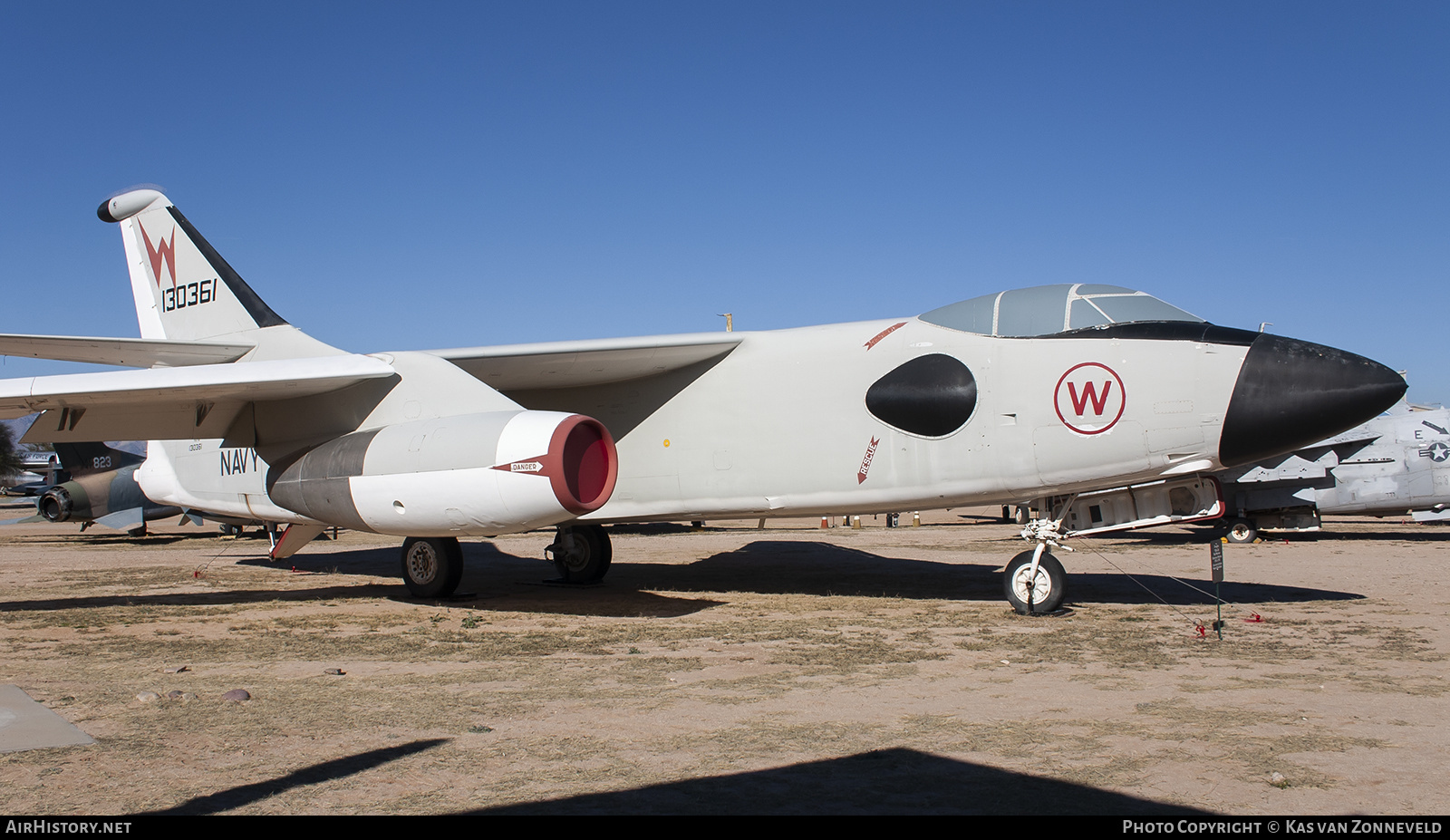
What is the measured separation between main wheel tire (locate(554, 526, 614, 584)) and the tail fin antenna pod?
15.5ft

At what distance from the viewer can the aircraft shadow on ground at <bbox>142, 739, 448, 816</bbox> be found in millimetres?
3752

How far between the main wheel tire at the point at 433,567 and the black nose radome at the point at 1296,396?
8.27m

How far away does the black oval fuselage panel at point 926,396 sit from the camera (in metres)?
8.98

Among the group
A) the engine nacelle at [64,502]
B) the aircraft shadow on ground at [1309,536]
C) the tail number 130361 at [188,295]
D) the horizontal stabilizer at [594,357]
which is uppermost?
the tail number 130361 at [188,295]

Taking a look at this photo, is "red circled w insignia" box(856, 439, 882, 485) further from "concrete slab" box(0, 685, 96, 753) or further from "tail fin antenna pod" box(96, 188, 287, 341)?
"tail fin antenna pod" box(96, 188, 287, 341)

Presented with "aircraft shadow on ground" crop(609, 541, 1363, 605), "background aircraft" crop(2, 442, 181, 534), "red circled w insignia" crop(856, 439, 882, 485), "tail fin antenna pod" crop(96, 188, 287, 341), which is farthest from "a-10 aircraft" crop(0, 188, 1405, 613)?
"background aircraft" crop(2, 442, 181, 534)

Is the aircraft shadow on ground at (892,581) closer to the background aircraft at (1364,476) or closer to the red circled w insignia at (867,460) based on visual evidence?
the red circled w insignia at (867,460)

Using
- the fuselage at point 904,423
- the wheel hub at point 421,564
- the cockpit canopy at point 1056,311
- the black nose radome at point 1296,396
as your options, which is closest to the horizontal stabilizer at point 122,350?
the wheel hub at point 421,564

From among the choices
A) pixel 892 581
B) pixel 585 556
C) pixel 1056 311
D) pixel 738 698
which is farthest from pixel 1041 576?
pixel 585 556

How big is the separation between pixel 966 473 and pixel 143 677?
274 inches

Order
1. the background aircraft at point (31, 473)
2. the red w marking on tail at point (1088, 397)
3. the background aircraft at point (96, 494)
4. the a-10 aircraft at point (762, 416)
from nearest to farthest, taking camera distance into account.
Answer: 1. the a-10 aircraft at point (762, 416)
2. the red w marking on tail at point (1088, 397)
3. the background aircraft at point (96, 494)
4. the background aircraft at point (31, 473)

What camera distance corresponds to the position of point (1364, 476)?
69.8ft

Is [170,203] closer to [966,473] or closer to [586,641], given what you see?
[586,641]
